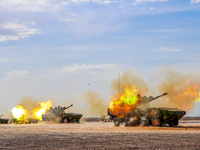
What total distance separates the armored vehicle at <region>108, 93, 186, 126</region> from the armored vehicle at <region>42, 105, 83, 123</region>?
21.3m

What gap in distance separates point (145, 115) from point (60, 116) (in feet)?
94.1

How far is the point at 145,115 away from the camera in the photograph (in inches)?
1591

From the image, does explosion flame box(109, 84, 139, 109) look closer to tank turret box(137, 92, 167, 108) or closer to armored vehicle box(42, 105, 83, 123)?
tank turret box(137, 92, 167, 108)

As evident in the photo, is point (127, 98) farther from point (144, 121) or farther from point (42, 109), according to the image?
point (42, 109)

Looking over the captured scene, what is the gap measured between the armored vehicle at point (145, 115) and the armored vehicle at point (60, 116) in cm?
2134

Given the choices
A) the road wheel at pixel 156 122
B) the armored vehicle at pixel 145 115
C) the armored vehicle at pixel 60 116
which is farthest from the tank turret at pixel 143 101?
the armored vehicle at pixel 60 116

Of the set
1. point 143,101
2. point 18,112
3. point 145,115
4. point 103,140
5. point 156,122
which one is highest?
point 143,101

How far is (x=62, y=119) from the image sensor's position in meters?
65.1

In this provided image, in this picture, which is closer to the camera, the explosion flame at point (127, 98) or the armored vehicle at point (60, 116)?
the explosion flame at point (127, 98)

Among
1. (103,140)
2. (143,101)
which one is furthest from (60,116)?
(103,140)

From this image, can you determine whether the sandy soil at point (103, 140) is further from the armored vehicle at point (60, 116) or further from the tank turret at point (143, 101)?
the armored vehicle at point (60, 116)

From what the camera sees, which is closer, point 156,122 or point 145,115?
point 156,122

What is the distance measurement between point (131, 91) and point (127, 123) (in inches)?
250

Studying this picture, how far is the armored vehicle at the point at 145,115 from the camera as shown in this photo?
39.3 meters
